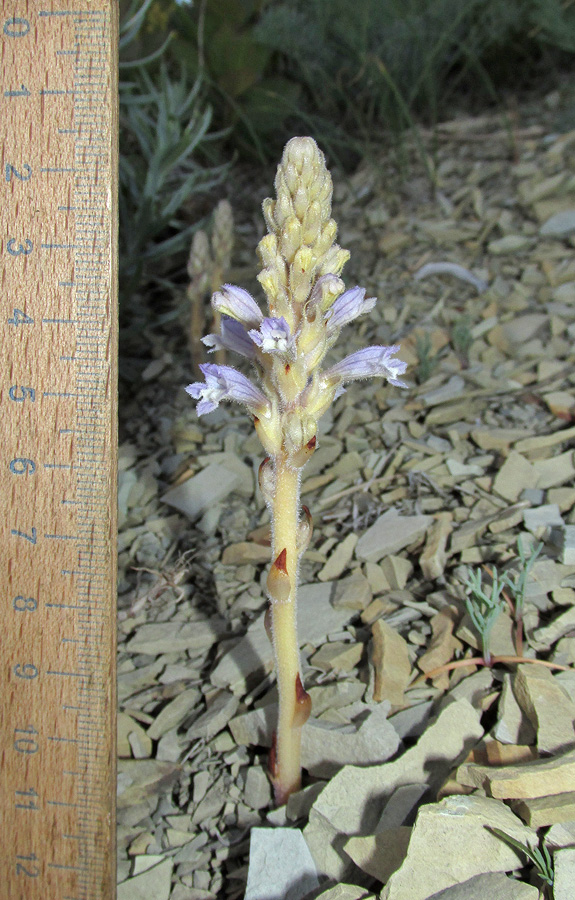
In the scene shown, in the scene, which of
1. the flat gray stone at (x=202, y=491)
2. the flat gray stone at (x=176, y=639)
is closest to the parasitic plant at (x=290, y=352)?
the flat gray stone at (x=176, y=639)

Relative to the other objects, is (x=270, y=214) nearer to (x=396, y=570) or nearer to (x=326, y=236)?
(x=326, y=236)

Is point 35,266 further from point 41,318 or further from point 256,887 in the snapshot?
point 256,887

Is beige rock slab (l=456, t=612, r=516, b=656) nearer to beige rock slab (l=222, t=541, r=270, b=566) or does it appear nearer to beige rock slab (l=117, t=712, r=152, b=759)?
beige rock slab (l=222, t=541, r=270, b=566)

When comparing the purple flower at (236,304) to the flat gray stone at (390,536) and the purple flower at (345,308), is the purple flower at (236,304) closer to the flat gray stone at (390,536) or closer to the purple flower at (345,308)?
the purple flower at (345,308)

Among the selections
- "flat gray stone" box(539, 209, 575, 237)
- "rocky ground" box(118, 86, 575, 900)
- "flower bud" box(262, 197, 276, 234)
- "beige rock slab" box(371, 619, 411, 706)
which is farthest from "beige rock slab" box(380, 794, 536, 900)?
"flat gray stone" box(539, 209, 575, 237)

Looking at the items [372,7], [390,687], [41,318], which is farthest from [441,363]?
[372,7]
